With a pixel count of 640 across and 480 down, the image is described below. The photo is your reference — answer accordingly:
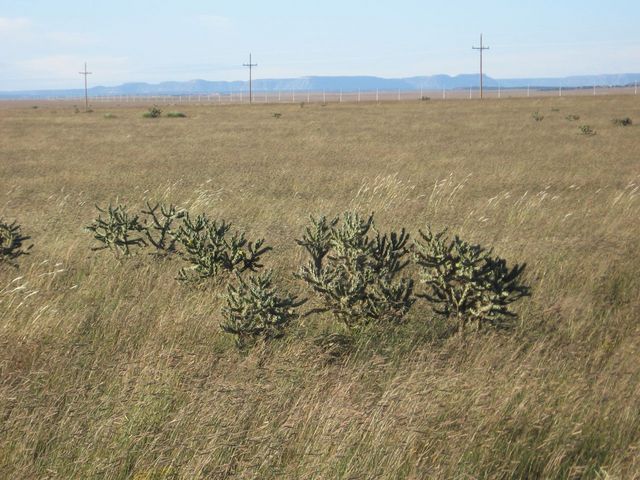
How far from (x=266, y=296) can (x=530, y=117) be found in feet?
131

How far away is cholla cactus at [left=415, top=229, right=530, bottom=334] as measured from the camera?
6.47 metres

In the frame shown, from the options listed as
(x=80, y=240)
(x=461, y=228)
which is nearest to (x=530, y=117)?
(x=461, y=228)

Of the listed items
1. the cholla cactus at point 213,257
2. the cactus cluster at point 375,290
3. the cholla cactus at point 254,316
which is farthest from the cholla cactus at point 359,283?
the cholla cactus at point 213,257

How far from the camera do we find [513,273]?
21.1 ft

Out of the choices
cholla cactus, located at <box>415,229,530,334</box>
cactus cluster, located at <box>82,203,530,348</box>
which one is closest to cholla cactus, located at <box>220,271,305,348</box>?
cactus cluster, located at <box>82,203,530,348</box>

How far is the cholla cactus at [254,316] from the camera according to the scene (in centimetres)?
614

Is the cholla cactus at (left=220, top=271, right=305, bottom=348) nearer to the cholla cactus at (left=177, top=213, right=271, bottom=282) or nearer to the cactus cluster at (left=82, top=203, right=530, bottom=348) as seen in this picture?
the cactus cluster at (left=82, top=203, right=530, bottom=348)

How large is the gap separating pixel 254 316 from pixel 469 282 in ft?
6.43

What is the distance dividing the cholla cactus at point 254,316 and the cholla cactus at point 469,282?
1300 mm

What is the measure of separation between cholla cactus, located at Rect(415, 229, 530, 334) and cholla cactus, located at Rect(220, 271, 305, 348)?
1.30 meters

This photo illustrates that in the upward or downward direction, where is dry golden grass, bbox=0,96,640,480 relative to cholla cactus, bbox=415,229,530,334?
downward

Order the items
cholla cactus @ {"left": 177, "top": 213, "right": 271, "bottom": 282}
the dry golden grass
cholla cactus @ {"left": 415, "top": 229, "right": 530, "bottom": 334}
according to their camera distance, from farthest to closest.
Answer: cholla cactus @ {"left": 177, "top": 213, "right": 271, "bottom": 282}
cholla cactus @ {"left": 415, "top": 229, "right": 530, "bottom": 334}
the dry golden grass

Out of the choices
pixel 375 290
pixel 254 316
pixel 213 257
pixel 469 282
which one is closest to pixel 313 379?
pixel 254 316

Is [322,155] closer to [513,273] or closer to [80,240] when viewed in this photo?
[80,240]
